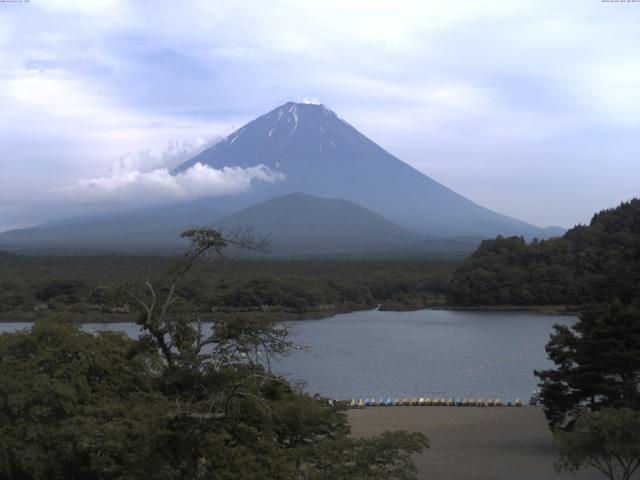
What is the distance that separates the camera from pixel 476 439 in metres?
13.9

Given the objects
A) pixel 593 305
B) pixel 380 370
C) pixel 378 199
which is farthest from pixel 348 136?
pixel 593 305

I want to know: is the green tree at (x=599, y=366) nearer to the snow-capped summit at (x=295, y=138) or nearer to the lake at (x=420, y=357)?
the lake at (x=420, y=357)

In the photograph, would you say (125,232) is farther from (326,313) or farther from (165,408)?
Result: (165,408)

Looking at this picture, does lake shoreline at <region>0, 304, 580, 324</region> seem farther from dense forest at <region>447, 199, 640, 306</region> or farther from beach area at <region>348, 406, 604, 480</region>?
beach area at <region>348, 406, 604, 480</region>

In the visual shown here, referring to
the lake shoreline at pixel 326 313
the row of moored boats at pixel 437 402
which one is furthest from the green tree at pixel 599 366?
the lake shoreline at pixel 326 313

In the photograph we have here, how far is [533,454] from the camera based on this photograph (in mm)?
12430

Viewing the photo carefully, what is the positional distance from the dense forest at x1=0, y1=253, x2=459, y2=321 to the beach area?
700 inches

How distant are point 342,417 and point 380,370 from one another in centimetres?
1329

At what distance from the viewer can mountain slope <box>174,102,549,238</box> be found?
433 feet

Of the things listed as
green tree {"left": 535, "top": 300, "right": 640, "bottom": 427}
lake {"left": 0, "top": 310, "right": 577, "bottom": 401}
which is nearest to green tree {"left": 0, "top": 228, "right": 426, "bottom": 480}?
green tree {"left": 535, "top": 300, "right": 640, "bottom": 427}

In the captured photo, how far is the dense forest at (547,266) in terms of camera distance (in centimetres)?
4528

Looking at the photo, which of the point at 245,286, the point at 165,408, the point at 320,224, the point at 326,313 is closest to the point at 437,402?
the point at 165,408

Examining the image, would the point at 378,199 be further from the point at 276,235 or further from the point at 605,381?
the point at 605,381

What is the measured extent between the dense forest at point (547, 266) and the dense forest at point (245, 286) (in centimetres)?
284
